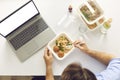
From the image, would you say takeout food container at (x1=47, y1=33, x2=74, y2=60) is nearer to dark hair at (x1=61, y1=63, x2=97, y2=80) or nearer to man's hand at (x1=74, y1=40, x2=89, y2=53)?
man's hand at (x1=74, y1=40, x2=89, y2=53)

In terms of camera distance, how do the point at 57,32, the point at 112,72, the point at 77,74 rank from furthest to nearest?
the point at 57,32 < the point at 112,72 < the point at 77,74

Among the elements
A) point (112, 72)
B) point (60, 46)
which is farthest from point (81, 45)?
point (112, 72)

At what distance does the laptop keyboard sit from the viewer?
1.50m

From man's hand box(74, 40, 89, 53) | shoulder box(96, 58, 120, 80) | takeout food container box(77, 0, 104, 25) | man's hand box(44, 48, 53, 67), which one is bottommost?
shoulder box(96, 58, 120, 80)

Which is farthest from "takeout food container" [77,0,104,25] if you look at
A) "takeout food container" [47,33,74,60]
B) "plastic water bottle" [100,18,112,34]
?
"takeout food container" [47,33,74,60]

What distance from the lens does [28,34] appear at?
4.93 ft

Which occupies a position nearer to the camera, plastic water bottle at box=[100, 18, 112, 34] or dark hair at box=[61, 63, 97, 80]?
dark hair at box=[61, 63, 97, 80]

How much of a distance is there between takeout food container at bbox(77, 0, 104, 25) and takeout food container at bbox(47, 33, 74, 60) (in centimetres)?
15

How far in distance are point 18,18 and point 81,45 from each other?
0.39m

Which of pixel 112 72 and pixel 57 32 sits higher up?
pixel 57 32

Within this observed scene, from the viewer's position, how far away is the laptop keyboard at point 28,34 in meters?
1.50

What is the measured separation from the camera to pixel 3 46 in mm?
1511

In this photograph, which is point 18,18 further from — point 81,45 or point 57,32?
point 81,45

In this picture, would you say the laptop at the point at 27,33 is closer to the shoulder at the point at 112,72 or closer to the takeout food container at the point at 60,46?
the takeout food container at the point at 60,46
